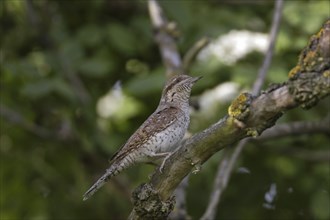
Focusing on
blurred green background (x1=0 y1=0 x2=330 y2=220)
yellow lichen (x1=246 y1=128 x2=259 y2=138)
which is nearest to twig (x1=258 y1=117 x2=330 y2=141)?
blurred green background (x1=0 y1=0 x2=330 y2=220)

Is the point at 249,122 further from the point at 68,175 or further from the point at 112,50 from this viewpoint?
the point at 68,175

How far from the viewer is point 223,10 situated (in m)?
7.23

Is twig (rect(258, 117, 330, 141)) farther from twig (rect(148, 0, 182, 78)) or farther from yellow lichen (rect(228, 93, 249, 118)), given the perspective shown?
yellow lichen (rect(228, 93, 249, 118))

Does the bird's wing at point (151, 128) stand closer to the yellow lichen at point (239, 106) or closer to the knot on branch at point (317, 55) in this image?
the yellow lichen at point (239, 106)

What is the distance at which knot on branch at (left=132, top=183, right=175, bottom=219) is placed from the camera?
3648 millimetres

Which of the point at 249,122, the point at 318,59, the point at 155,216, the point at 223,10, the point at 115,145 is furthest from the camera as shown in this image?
the point at 223,10

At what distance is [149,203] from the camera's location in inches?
144

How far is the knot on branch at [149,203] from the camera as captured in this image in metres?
3.65

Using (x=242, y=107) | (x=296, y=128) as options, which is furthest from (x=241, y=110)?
(x=296, y=128)

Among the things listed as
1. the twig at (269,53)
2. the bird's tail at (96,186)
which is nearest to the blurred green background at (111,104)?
the twig at (269,53)

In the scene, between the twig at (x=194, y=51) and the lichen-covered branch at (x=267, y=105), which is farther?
the twig at (x=194, y=51)

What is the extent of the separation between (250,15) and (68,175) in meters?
2.42

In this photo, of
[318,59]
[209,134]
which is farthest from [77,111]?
[318,59]

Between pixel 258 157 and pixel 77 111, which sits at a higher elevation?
pixel 77 111
